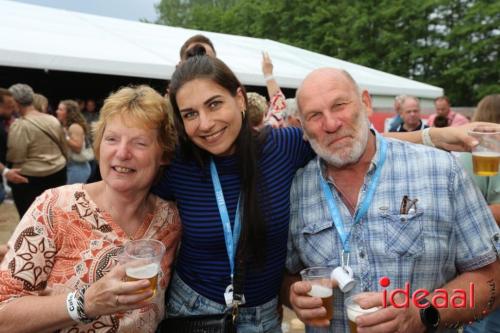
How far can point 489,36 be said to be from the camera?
2561 cm

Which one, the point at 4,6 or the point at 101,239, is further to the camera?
the point at 4,6

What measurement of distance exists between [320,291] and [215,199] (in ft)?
2.14

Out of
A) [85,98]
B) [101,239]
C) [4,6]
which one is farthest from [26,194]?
[4,6]

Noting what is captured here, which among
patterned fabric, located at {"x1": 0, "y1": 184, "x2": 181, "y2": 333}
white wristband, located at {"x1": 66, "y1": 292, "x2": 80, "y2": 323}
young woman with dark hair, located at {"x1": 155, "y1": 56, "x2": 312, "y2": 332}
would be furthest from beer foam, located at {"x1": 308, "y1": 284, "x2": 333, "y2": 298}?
white wristband, located at {"x1": 66, "y1": 292, "x2": 80, "y2": 323}

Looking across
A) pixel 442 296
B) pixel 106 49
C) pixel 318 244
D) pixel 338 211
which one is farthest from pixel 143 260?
pixel 106 49

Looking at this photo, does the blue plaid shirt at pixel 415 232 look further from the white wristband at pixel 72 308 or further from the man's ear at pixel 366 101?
the white wristband at pixel 72 308

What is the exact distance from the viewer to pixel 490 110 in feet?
12.3

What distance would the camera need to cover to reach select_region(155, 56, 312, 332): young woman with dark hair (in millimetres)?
1998

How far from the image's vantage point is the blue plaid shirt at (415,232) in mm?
1906

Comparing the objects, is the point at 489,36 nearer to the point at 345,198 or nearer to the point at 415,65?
the point at 415,65

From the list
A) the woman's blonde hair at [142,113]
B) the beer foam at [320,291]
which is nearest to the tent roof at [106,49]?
the woman's blonde hair at [142,113]

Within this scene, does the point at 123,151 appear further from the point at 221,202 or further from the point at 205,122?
the point at 221,202

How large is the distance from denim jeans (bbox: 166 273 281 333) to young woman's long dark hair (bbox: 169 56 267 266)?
0.25 metres

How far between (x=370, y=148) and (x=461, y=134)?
477mm
